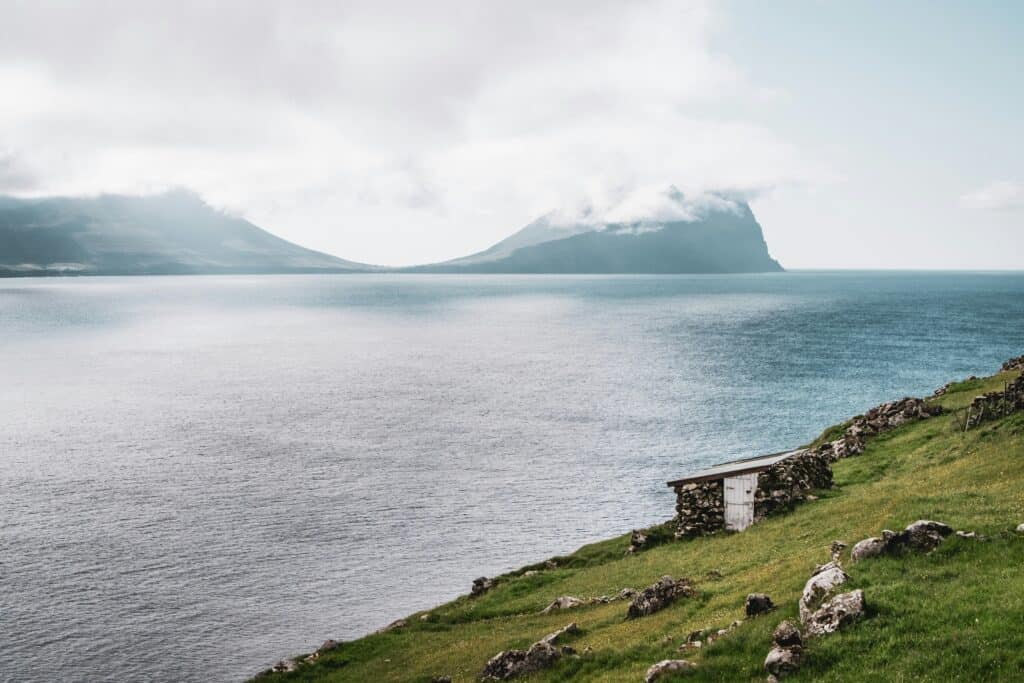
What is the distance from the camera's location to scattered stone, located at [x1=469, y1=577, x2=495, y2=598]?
49.0m

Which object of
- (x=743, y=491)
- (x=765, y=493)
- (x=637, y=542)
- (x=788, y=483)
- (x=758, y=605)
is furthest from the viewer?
(x=637, y=542)


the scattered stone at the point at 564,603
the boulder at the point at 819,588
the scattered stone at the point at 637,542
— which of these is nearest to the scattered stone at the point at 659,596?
the scattered stone at the point at 564,603

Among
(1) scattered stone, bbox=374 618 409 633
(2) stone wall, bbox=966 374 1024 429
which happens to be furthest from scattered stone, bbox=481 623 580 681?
(2) stone wall, bbox=966 374 1024 429

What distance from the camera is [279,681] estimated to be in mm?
39250

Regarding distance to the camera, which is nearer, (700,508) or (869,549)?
(869,549)

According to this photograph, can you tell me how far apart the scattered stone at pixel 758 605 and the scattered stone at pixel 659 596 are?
645 centimetres

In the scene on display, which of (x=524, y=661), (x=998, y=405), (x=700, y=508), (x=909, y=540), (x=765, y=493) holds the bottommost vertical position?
(x=524, y=661)

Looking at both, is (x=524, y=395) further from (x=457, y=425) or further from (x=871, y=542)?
(x=871, y=542)

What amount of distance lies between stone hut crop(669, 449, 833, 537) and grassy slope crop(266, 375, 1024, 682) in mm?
1246

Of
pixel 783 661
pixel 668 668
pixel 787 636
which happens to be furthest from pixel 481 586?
pixel 783 661

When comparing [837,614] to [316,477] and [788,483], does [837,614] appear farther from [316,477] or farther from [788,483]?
[316,477]

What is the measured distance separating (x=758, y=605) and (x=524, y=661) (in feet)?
28.3

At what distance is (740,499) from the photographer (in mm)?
44719

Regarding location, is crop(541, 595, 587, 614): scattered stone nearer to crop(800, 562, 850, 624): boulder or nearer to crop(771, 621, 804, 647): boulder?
crop(800, 562, 850, 624): boulder
